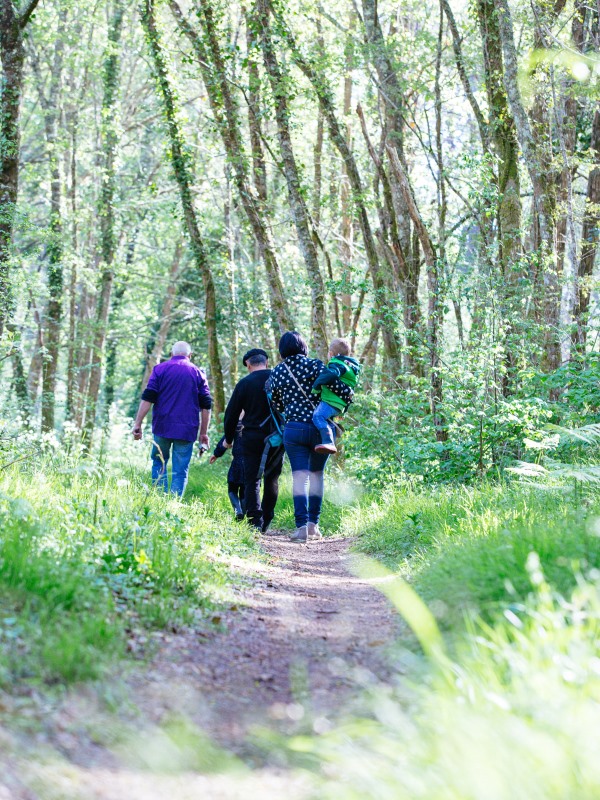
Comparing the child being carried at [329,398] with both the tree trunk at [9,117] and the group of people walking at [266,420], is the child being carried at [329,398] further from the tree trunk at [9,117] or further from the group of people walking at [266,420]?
the tree trunk at [9,117]

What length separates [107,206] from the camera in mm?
22094

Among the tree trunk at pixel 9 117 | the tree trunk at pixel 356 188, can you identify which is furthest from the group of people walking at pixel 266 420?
the tree trunk at pixel 356 188

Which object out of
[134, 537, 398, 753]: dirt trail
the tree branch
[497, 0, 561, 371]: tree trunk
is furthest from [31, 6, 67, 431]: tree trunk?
[134, 537, 398, 753]: dirt trail

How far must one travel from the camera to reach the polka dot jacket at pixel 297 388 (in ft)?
31.5

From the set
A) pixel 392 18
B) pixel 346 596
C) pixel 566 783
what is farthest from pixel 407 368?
pixel 566 783

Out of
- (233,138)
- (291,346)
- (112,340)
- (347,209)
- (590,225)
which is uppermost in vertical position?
(233,138)

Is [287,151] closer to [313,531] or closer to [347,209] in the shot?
[347,209]

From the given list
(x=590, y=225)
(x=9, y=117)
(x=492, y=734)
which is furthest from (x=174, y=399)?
(x=590, y=225)

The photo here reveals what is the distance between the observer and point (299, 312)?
27656 mm

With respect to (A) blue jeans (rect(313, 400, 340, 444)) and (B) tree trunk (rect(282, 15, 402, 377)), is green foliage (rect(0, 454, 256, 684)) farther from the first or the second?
(B) tree trunk (rect(282, 15, 402, 377))

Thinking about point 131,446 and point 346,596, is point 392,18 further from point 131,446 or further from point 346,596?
point 346,596

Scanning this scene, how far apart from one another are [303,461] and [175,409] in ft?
5.70

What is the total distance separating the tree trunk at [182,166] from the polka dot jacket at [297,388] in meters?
9.35

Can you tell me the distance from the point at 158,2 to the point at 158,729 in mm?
17121
